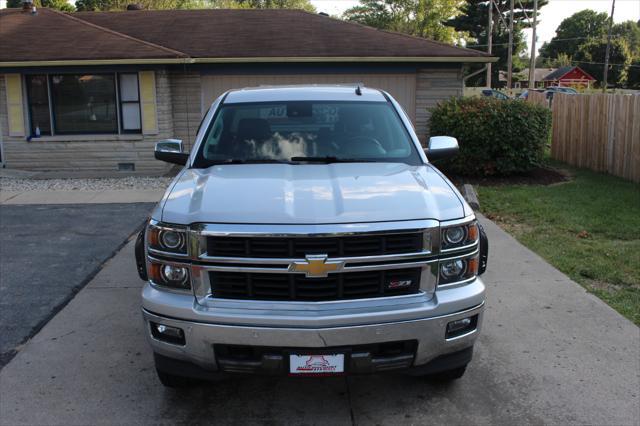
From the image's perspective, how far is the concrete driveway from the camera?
12.6 ft

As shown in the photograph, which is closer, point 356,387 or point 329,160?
point 356,387

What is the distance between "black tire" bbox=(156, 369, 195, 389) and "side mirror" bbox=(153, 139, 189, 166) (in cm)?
188

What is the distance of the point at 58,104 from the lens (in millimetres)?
14711

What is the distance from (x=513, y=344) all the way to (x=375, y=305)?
192 centimetres

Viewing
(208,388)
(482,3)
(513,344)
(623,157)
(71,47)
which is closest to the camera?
(208,388)

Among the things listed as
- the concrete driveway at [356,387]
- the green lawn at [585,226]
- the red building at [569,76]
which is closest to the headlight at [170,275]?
the concrete driveway at [356,387]

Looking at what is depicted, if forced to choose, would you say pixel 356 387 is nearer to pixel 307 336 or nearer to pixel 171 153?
pixel 307 336

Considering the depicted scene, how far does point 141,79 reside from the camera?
14.4m

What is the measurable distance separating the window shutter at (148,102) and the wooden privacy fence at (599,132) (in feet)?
31.1

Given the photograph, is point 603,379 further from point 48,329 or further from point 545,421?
point 48,329

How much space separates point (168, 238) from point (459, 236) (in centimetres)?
161

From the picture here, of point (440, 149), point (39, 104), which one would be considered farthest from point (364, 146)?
point (39, 104)

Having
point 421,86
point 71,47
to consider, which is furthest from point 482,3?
point 71,47

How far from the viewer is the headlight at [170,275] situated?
3.47 metres
